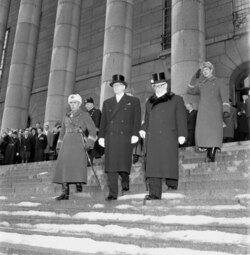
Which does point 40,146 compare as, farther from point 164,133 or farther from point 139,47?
point 139,47

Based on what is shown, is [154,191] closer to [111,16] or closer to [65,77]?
[111,16]

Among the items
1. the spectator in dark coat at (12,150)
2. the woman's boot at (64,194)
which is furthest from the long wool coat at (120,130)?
the spectator in dark coat at (12,150)

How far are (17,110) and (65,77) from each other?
345 cm

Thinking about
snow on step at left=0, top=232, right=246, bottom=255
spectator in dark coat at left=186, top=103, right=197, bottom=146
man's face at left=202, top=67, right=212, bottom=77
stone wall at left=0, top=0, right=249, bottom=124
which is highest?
stone wall at left=0, top=0, right=249, bottom=124

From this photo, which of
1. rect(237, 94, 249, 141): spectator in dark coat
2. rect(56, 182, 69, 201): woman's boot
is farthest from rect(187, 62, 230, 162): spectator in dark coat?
rect(237, 94, 249, 141): spectator in dark coat

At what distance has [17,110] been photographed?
17.6 meters

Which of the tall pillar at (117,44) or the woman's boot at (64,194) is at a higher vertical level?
the tall pillar at (117,44)

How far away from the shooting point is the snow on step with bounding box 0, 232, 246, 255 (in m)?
3.59

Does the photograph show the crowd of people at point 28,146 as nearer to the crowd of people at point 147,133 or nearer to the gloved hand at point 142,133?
the crowd of people at point 147,133

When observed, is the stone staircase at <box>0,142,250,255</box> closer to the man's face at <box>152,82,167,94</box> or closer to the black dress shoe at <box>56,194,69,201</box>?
the black dress shoe at <box>56,194,69,201</box>

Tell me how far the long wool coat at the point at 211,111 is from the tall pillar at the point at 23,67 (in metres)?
12.8

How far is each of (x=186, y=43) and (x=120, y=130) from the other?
22.5ft

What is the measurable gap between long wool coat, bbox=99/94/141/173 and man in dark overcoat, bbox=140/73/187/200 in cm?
35

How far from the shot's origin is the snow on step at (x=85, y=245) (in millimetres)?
3588
